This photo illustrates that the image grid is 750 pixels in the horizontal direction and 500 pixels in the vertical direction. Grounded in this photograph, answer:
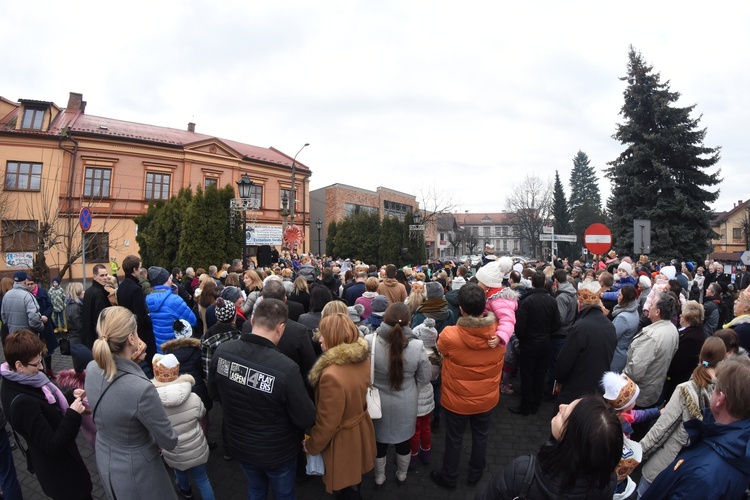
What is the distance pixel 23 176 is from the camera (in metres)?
21.0

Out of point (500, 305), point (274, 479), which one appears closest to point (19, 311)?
point (274, 479)

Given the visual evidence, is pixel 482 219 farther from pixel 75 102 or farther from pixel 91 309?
pixel 91 309

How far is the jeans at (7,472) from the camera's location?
10.2 ft

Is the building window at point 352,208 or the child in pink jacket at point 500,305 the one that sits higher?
the building window at point 352,208

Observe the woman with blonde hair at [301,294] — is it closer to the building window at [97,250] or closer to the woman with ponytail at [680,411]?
the woman with ponytail at [680,411]

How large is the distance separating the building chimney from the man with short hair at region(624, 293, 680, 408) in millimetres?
35649

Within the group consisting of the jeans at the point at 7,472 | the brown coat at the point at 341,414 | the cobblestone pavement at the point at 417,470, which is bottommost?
the cobblestone pavement at the point at 417,470

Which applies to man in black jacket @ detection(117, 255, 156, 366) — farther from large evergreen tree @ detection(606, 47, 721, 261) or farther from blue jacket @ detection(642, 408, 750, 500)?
large evergreen tree @ detection(606, 47, 721, 261)

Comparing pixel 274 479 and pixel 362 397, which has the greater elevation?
pixel 362 397

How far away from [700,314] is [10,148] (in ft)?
103

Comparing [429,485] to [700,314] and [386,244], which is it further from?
[386,244]

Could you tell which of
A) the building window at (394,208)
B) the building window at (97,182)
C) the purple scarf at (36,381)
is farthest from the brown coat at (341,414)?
the building window at (394,208)

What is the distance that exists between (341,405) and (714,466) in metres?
2.22

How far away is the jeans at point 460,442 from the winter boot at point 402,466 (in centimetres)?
38
